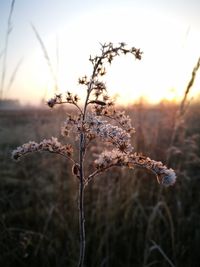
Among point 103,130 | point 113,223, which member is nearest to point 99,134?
point 103,130

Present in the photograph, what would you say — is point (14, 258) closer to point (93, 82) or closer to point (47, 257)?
point (47, 257)

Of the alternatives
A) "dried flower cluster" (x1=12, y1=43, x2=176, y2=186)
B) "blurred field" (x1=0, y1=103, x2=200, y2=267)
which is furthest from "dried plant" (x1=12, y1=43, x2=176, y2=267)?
"blurred field" (x1=0, y1=103, x2=200, y2=267)

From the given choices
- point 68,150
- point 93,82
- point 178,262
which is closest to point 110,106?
point 93,82

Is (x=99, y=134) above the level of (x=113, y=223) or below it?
above

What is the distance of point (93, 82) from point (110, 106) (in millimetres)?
118

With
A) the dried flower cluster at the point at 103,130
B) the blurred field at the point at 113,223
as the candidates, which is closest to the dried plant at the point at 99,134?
the dried flower cluster at the point at 103,130

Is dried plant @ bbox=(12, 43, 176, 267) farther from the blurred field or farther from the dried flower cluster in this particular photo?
the blurred field

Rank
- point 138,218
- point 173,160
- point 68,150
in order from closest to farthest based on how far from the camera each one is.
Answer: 1. point 68,150
2. point 138,218
3. point 173,160

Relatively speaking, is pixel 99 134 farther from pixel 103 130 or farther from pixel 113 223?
pixel 113 223

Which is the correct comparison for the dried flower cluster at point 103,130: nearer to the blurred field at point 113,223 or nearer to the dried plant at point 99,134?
the dried plant at point 99,134

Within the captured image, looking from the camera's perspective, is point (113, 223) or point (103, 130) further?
point (113, 223)

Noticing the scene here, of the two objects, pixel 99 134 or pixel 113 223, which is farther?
pixel 113 223

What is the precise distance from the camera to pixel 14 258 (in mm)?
3143

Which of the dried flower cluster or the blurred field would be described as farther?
the blurred field
